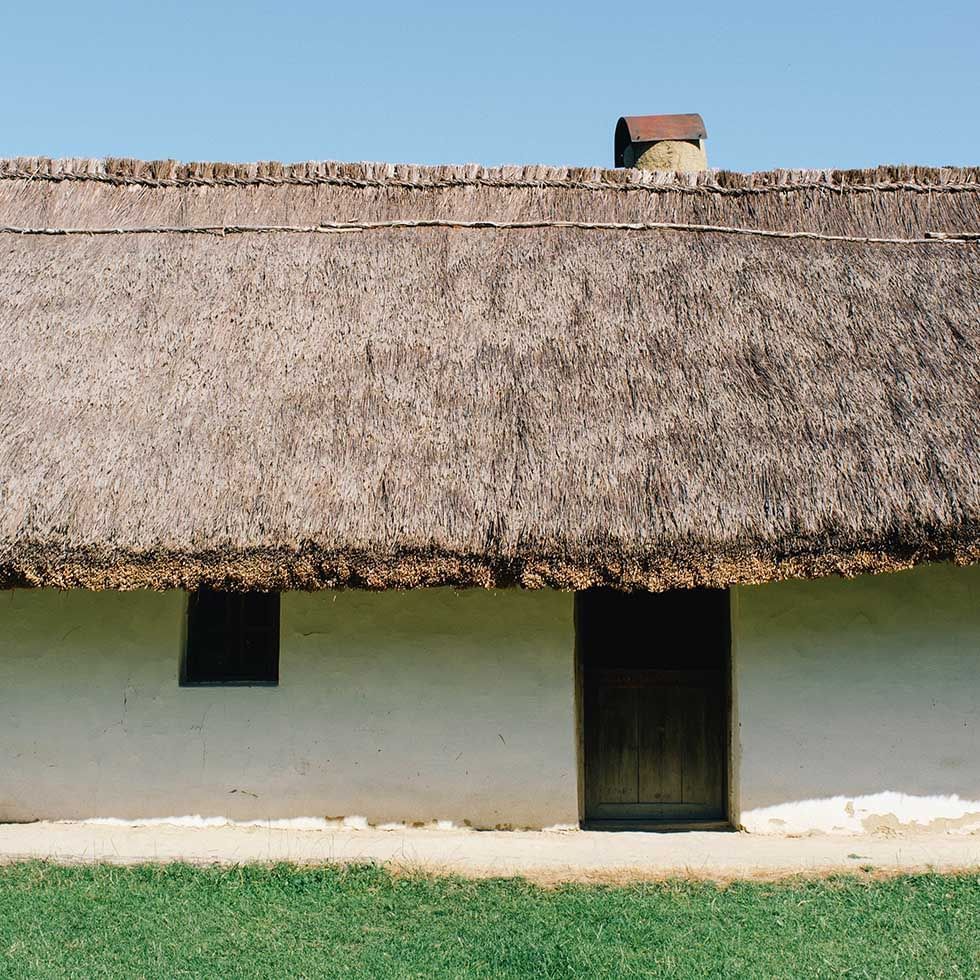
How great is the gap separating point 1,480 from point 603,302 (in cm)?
384

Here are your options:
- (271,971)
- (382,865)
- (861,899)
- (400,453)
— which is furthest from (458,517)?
(861,899)

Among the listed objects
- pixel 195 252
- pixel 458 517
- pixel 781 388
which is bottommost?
pixel 458 517

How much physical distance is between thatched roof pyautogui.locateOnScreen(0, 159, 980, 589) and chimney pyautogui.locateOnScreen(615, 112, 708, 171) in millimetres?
1677

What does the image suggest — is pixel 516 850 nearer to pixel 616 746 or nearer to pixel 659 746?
pixel 616 746

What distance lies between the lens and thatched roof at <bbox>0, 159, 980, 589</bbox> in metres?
5.72

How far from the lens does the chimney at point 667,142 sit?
9.91 meters

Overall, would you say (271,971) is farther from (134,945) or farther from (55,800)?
(55,800)

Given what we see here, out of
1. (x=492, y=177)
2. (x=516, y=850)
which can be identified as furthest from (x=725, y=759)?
(x=492, y=177)

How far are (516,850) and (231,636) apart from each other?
230cm

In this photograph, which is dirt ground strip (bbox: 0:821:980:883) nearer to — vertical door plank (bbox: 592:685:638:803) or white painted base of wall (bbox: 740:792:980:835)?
white painted base of wall (bbox: 740:792:980:835)

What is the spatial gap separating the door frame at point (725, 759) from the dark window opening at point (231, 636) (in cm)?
194

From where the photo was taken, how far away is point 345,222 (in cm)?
812

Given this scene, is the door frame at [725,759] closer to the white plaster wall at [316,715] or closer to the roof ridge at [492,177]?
the white plaster wall at [316,715]

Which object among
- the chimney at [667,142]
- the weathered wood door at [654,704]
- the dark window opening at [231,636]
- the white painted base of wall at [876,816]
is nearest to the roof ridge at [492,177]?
the chimney at [667,142]
